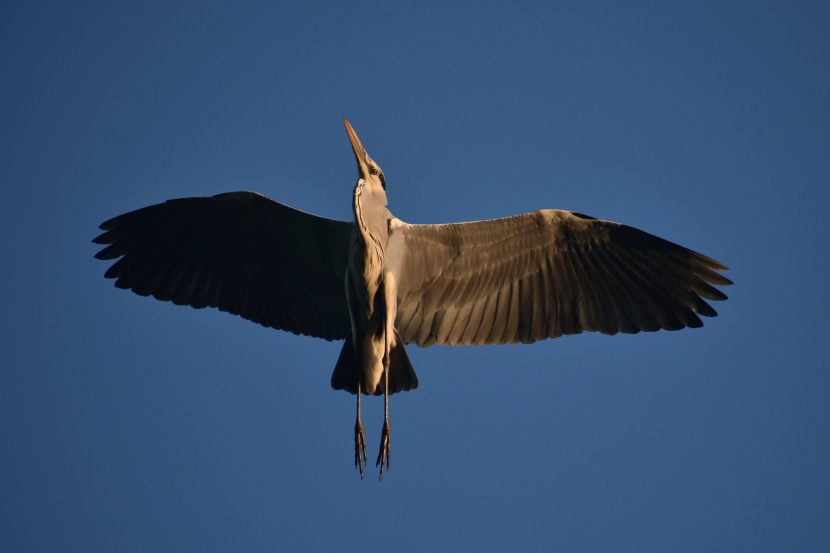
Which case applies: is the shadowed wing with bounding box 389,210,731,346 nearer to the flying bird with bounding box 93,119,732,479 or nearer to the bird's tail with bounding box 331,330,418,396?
the flying bird with bounding box 93,119,732,479

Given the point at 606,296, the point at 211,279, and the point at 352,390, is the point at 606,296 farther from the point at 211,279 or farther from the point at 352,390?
the point at 211,279

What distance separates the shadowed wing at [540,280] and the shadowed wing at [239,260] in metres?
0.66

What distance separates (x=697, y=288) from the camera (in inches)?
327

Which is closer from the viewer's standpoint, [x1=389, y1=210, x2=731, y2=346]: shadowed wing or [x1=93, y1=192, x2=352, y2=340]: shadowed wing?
[x1=389, y1=210, x2=731, y2=346]: shadowed wing

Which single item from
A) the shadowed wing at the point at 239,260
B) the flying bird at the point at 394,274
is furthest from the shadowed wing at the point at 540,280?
the shadowed wing at the point at 239,260

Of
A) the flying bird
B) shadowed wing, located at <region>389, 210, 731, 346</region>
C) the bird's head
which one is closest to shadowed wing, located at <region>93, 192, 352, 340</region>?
the flying bird

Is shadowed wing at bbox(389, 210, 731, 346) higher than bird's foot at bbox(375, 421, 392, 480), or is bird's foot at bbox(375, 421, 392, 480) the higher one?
shadowed wing at bbox(389, 210, 731, 346)

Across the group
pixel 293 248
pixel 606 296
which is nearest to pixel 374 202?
pixel 293 248

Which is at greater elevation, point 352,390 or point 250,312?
point 250,312

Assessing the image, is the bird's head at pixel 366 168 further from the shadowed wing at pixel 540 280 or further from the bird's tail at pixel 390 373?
the bird's tail at pixel 390 373

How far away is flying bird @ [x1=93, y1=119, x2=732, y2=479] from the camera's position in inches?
328

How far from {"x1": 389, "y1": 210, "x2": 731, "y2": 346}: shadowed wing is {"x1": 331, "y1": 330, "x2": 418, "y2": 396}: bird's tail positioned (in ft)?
1.67

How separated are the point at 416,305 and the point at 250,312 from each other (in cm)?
152

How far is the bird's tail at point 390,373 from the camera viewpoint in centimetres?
831
